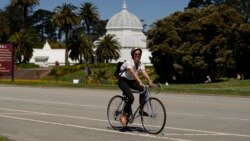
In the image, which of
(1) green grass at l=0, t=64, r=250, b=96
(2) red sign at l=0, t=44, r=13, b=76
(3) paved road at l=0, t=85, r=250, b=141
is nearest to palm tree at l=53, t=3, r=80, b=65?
(1) green grass at l=0, t=64, r=250, b=96

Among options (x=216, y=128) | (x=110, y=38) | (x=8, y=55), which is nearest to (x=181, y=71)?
(x=8, y=55)

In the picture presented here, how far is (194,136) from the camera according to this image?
1126cm

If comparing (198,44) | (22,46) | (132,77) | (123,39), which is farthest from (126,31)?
(132,77)

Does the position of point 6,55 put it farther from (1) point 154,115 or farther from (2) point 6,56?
Answer: (1) point 154,115

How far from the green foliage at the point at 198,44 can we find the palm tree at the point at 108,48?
32.3m

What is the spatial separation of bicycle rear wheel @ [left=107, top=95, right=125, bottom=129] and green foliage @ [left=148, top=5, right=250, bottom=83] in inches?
1698

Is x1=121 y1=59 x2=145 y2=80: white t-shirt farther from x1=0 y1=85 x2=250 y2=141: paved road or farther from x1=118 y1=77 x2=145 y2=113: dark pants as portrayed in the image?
x1=0 y1=85 x2=250 y2=141: paved road

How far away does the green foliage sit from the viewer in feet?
184

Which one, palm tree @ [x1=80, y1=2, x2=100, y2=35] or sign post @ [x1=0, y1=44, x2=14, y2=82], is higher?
palm tree @ [x1=80, y1=2, x2=100, y2=35]

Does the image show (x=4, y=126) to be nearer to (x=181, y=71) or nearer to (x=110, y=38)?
(x=181, y=71)

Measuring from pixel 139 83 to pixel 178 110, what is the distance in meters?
6.44

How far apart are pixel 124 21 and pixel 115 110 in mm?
89966

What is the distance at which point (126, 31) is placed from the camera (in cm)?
10112

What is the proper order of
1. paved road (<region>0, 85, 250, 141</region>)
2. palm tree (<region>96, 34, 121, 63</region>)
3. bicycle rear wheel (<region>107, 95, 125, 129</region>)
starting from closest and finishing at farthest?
1. paved road (<region>0, 85, 250, 141</region>)
2. bicycle rear wheel (<region>107, 95, 125, 129</region>)
3. palm tree (<region>96, 34, 121, 63</region>)
